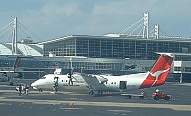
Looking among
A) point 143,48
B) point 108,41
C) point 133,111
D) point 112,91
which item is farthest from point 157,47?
point 133,111

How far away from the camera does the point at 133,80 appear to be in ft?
212

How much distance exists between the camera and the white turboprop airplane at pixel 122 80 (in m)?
63.8

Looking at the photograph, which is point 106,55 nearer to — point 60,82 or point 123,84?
point 60,82

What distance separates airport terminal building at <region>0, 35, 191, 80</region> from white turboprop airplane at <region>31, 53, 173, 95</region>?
7005 centimetres

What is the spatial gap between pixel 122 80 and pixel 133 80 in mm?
1712

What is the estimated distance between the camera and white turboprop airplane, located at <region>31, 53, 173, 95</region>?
63.8 metres

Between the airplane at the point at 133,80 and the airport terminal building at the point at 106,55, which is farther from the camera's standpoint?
the airport terminal building at the point at 106,55

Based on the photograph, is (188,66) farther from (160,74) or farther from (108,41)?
(160,74)

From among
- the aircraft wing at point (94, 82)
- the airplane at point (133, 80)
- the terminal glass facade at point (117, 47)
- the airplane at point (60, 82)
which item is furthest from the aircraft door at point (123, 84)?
the terminal glass facade at point (117, 47)

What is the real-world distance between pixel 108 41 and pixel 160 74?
97613mm

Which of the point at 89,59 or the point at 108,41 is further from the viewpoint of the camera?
the point at 108,41

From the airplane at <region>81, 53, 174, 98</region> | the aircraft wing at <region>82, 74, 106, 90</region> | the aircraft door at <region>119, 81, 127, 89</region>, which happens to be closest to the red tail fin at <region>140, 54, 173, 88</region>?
the airplane at <region>81, 53, 174, 98</region>

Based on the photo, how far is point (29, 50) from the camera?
7805 inches

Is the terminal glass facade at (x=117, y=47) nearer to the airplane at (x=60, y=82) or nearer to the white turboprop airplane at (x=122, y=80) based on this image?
the airplane at (x=60, y=82)
